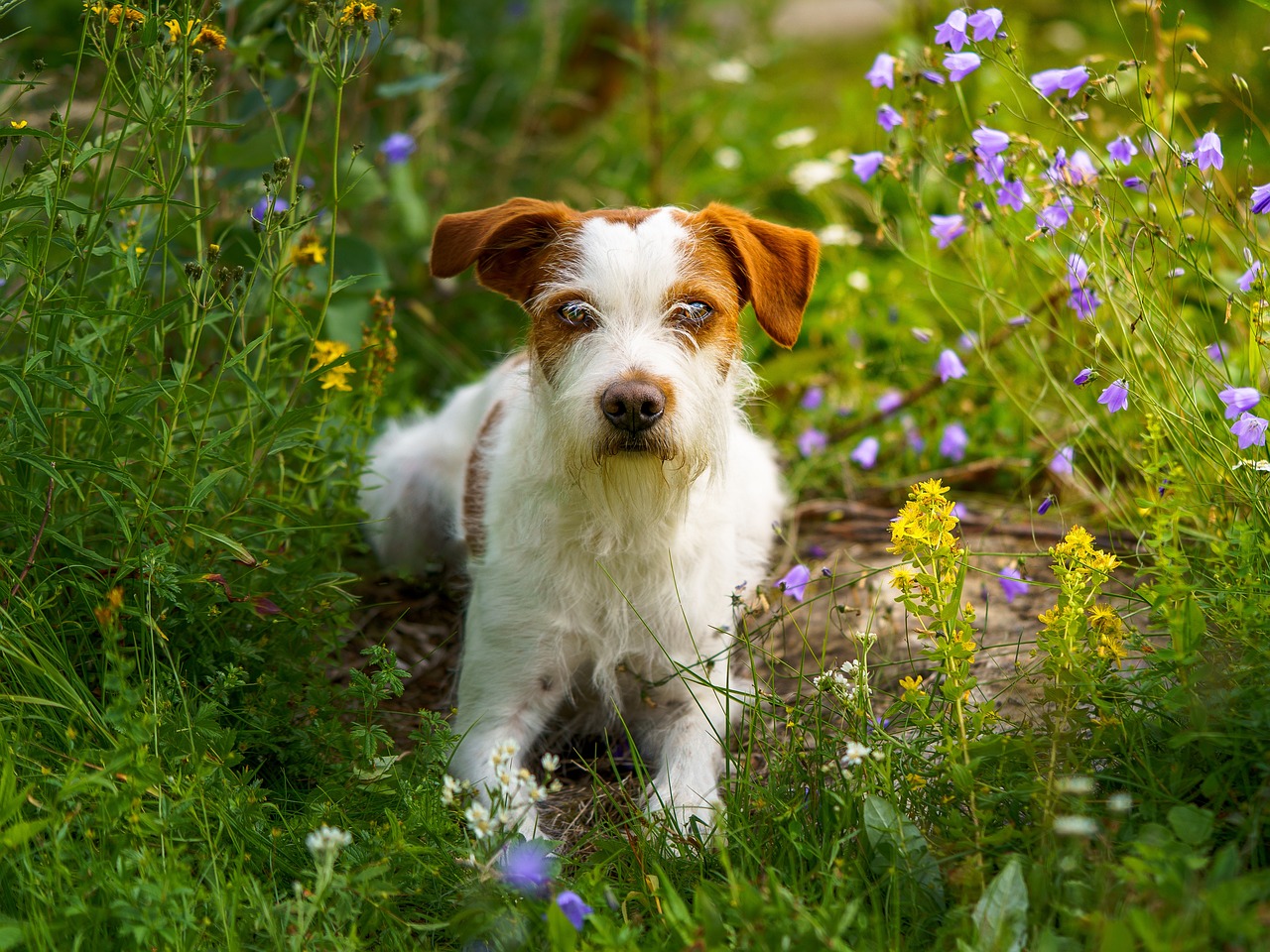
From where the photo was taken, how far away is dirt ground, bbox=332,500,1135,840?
9.15ft

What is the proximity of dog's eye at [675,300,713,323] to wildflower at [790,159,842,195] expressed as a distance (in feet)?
9.04

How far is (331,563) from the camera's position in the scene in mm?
3123

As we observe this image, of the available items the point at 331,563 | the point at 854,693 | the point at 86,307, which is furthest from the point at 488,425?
the point at 854,693

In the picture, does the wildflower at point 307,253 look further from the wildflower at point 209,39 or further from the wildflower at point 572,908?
the wildflower at point 572,908

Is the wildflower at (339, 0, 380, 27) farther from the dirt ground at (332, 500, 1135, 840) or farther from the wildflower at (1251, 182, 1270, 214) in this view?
the wildflower at (1251, 182, 1270, 214)

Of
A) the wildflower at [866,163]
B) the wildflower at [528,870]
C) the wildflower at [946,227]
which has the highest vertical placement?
the wildflower at [866,163]

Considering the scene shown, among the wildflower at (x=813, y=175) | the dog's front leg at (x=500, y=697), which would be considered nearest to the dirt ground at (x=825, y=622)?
the dog's front leg at (x=500, y=697)

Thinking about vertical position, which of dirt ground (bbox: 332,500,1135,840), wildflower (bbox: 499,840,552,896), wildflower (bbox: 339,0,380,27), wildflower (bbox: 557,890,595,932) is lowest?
dirt ground (bbox: 332,500,1135,840)

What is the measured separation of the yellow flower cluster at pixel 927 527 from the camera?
87.0 inches

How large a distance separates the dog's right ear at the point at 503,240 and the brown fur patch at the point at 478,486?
0.54m

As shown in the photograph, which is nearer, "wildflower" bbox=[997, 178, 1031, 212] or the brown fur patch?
"wildflower" bbox=[997, 178, 1031, 212]

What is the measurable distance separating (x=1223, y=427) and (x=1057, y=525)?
3.33 ft

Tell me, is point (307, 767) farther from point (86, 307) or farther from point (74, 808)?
point (86, 307)

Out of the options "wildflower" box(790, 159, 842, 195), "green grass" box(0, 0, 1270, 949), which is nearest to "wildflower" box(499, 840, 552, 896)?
"green grass" box(0, 0, 1270, 949)
